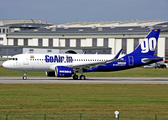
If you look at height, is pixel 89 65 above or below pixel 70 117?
above

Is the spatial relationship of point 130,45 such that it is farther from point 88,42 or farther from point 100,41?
point 88,42

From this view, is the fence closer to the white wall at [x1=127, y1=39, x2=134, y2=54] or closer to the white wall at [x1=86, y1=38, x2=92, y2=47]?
the white wall at [x1=127, y1=39, x2=134, y2=54]

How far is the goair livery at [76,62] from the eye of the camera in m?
46.0

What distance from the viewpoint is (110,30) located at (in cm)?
11975

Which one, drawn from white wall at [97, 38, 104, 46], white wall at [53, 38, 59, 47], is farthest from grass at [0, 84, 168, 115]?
white wall at [53, 38, 59, 47]

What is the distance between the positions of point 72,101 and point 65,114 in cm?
563

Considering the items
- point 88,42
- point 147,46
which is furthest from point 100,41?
point 147,46

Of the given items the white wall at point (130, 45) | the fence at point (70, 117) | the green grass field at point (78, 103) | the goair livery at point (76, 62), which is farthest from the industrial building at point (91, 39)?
the fence at point (70, 117)

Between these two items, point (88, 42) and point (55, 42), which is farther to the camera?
point (55, 42)

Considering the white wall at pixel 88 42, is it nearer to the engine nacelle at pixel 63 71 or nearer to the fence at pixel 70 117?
the engine nacelle at pixel 63 71

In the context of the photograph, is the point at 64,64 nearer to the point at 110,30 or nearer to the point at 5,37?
the point at 110,30

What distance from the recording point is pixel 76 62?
159ft

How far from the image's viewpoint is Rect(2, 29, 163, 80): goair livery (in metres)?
46.0

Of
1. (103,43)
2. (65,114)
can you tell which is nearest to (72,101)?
(65,114)
